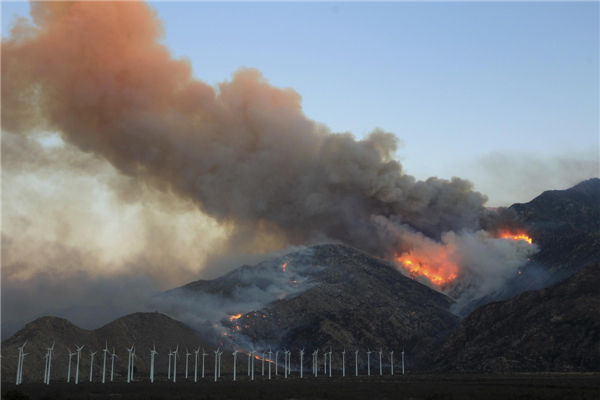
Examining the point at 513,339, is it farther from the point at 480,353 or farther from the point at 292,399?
the point at 292,399

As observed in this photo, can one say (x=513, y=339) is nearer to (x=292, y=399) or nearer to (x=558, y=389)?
(x=558, y=389)

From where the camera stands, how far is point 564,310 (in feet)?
616

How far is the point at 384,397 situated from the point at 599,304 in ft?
367

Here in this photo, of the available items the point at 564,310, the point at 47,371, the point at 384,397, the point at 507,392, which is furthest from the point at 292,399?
the point at 564,310

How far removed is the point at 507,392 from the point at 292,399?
34221mm

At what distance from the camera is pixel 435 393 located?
10106cm

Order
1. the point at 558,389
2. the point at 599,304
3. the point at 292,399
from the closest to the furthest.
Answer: the point at 292,399 → the point at 558,389 → the point at 599,304

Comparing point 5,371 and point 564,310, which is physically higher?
point 564,310

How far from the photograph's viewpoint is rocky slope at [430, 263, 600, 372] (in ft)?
559

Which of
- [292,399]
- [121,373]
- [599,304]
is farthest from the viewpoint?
[121,373]

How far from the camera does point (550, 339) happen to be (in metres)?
180

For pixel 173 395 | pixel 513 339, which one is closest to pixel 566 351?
pixel 513 339

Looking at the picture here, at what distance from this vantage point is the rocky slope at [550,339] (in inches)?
6703

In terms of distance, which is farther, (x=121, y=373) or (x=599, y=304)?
(x=121, y=373)
